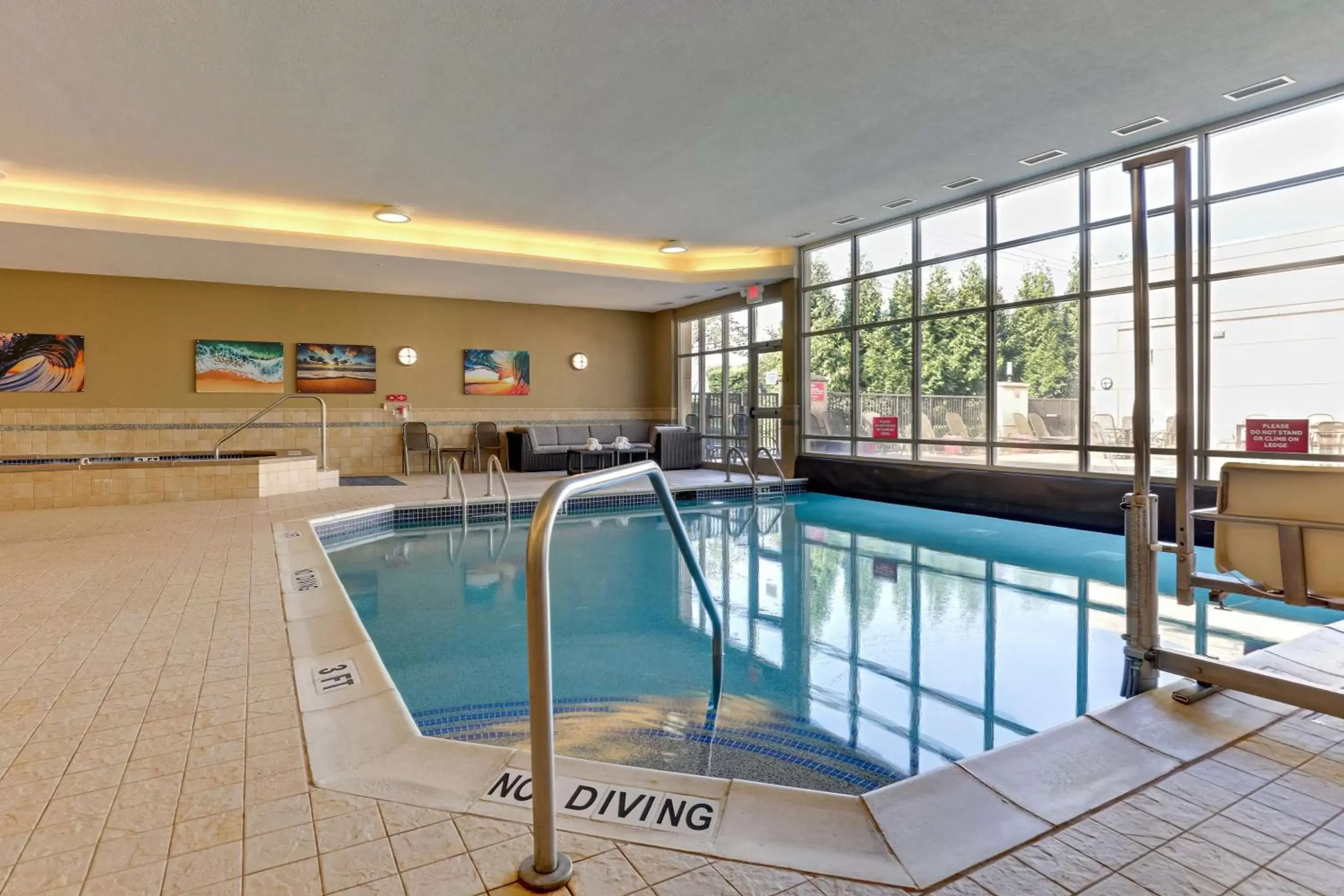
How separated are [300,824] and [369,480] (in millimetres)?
9140

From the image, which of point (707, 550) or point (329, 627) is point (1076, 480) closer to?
point (707, 550)

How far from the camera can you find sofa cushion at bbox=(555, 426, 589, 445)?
1203 cm

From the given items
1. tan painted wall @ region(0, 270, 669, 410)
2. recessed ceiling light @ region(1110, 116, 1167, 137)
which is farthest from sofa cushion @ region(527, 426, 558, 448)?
recessed ceiling light @ region(1110, 116, 1167, 137)

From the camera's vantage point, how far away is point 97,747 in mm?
1994

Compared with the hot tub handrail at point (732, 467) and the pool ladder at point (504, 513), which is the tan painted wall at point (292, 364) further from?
the pool ladder at point (504, 513)

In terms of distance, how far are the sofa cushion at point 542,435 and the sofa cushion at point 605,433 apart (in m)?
0.69

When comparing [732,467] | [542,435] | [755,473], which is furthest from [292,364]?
[755,473]

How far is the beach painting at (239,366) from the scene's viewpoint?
10180 mm

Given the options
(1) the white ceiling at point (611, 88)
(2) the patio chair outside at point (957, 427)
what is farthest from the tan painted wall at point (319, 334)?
(2) the patio chair outside at point (957, 427)

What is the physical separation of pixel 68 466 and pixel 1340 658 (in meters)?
9.23

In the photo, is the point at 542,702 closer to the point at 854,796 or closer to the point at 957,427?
the point at 854,796

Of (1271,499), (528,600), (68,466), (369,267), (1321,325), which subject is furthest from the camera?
(369,267)

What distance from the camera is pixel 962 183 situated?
7289mm

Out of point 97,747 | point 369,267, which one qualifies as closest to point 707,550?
point 97,747
